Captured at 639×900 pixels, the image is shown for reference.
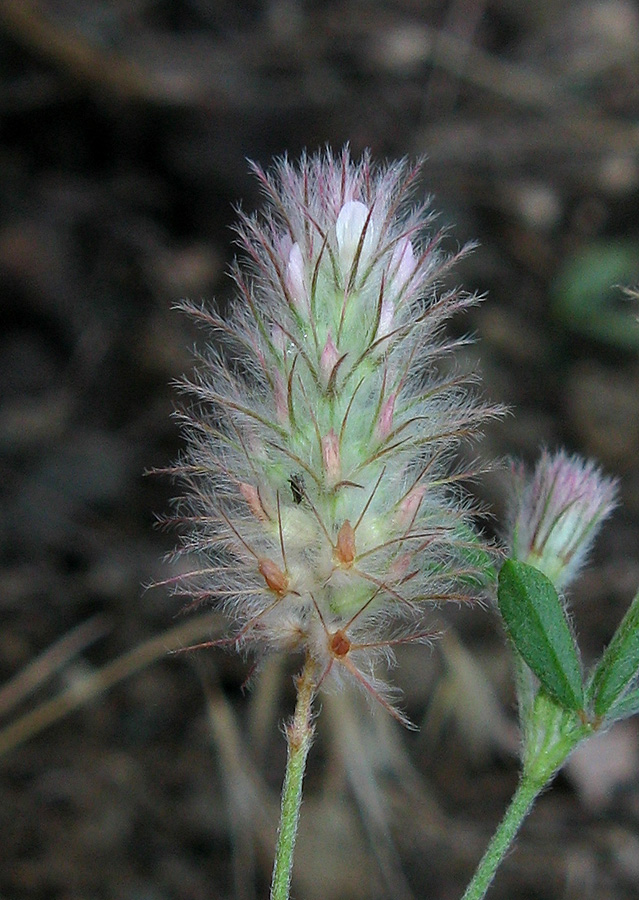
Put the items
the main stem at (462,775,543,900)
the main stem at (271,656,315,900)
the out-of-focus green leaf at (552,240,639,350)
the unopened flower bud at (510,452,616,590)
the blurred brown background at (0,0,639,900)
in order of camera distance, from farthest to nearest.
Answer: the out-of-focus green leaf at (552,240,639,350)
the blurred brown background at (0,0,639,900)
the unopened flower bud at (510,452,616,590)
the main stem at (462,775,543,900)
the main stem at (271,656,315,900)

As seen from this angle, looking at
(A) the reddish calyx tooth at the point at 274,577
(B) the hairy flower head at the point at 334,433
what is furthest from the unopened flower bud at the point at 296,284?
(A) the reddish calyx tooth at the point at 274,577

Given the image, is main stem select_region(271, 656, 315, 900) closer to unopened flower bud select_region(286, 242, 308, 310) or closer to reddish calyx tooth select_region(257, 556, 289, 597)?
reddish calyx tooth select_region(257, 556, 289, 597)

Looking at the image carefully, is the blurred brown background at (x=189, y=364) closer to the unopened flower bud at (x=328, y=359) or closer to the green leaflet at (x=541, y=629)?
the green leaflet at (x=541, y=629)

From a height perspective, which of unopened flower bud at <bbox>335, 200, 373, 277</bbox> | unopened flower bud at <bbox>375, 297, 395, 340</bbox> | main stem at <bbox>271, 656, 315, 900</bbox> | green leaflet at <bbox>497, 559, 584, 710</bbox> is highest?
unopened flower bud at <bbox>335, 200, 373, 277</bbox>

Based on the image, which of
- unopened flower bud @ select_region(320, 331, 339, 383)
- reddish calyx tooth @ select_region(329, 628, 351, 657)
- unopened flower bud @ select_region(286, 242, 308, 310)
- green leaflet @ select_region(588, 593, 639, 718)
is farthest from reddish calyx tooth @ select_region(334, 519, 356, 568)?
green leaflet @ select_region(588, 593, 639, 718)

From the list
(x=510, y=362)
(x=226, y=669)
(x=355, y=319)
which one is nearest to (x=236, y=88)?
(x=510, y=362)

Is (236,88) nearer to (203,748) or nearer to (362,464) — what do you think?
(203,748)

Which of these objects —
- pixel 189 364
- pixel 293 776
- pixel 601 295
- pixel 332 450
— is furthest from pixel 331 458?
pixel 601 295
